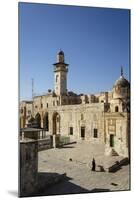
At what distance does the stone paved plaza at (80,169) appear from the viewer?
13.5 ft

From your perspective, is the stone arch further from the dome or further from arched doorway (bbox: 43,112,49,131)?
the dome

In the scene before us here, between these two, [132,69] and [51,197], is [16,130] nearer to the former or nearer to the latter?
[51,197]

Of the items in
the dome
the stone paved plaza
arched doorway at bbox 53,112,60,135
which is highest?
the dome

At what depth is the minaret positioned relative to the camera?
161 inches

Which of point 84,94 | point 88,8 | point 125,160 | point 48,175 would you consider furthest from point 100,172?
point 88,8

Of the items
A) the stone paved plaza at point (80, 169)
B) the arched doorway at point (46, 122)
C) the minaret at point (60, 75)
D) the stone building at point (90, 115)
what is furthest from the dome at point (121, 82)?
the arched doorway at point (46, 122)

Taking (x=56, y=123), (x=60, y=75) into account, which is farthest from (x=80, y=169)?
(x=60, y=75)

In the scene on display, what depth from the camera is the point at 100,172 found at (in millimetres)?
4281

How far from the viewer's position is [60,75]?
4.10 metres

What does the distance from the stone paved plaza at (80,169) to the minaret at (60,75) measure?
1.99 ft

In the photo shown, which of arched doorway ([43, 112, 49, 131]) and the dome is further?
the dome

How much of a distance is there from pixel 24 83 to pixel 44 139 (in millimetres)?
643

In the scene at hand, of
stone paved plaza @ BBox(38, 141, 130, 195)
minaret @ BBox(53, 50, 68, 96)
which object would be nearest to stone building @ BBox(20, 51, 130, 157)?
minaret @ BBox(53, 50, 68, 96)

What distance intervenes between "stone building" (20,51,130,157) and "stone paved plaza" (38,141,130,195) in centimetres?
11
